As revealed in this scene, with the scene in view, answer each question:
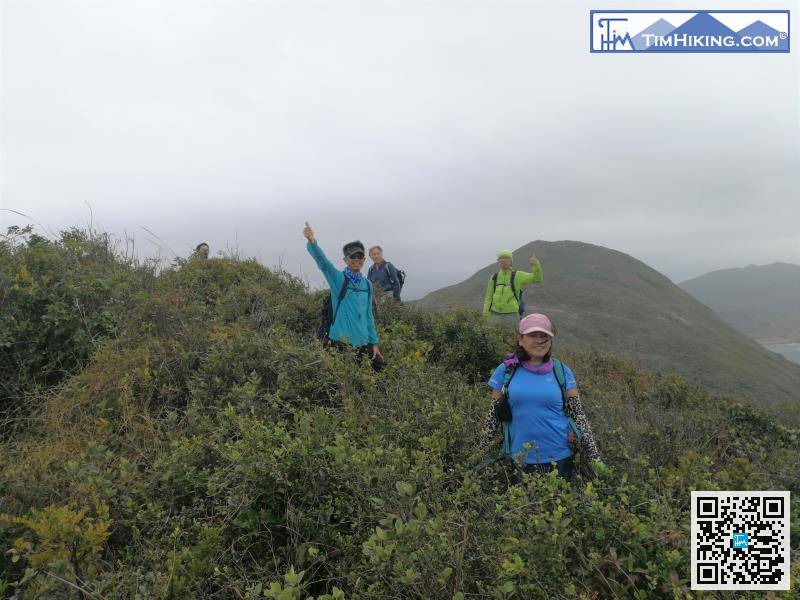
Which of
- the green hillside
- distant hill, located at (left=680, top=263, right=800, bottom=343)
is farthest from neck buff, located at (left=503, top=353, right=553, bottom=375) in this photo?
distant hill, located at (left=680, top=263, right=800, bottom=343)

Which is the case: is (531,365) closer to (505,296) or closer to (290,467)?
(290,467)

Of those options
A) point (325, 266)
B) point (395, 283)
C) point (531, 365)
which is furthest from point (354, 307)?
point (395, 283)

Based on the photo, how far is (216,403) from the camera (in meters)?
4.65

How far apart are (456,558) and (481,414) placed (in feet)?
7.55

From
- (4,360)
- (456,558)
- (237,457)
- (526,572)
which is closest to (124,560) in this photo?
(237,457)

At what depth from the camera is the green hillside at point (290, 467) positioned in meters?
2.44

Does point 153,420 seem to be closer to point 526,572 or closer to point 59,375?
point 59,375

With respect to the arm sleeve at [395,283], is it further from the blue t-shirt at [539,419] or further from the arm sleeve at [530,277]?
the blue t-shirt at [539,419]

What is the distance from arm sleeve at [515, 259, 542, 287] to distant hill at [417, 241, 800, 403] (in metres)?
1.82

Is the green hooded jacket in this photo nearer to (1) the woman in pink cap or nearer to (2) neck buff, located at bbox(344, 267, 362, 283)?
(2) neck buff, located at bbox(344, 267, 362, 283)

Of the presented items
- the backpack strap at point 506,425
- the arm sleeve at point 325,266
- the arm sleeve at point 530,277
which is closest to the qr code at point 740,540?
the backpack strap at point 506,425

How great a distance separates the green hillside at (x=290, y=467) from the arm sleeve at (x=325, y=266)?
88cm

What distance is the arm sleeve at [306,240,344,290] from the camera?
5355 millimetres

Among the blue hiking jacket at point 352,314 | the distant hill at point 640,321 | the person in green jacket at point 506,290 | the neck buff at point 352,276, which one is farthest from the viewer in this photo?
the distant hill at point 640,321
